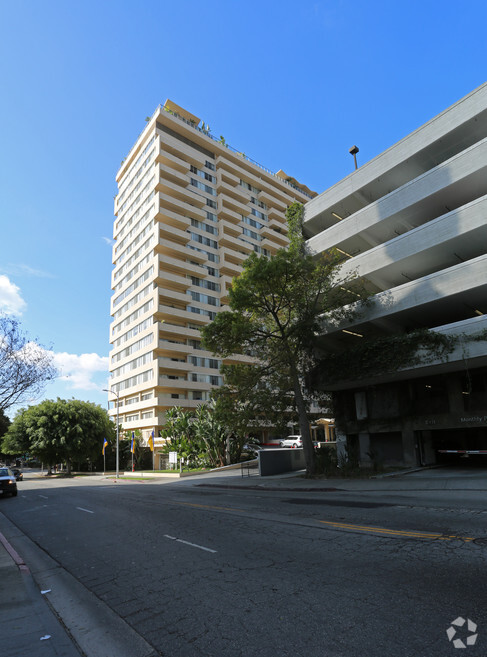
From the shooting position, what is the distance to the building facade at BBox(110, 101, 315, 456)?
5372cm

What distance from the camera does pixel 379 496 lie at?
14.1 m

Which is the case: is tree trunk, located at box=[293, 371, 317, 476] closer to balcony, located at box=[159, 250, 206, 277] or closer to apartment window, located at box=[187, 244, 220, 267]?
balcony, located at box=[159, 250, 206, 277]

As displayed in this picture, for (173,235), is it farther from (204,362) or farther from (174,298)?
(204,362)

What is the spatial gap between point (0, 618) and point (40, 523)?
9.38 meters

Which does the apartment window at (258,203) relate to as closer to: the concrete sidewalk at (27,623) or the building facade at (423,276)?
the building facade at (423,276)

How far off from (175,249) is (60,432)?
27458 mm

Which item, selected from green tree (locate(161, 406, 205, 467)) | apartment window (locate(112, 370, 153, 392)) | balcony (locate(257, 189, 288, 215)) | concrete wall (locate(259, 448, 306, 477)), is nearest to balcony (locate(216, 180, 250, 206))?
balcony (locate(257, 189, 288, 215))

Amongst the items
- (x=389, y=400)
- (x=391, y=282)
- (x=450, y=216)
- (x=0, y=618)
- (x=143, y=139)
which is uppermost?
(x=143, y=139)

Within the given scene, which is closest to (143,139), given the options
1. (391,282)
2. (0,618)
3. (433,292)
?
(391,282)

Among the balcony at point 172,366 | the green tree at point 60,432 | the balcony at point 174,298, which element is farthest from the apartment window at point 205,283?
the green tree at point 60,432

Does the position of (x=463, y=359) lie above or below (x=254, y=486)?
above

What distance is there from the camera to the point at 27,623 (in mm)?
4875

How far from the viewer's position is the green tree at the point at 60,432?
150 feet

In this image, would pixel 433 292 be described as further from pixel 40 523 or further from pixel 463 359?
pixel 40 523
